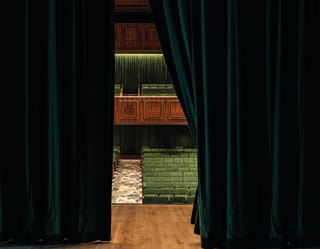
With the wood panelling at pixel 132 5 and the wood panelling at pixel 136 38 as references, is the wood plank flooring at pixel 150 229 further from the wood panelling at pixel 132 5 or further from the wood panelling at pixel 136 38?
the wood panelling at pixel 136 38

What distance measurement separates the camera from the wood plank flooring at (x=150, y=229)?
7.61 feet

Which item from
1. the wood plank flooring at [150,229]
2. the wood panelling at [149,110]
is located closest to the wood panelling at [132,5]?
the wood panelling at [149,110]

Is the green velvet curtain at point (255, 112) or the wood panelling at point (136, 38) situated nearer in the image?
the green velvet curtain at point (255, 112)

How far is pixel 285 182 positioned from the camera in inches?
92.4

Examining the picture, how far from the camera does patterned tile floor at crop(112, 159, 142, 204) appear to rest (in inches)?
201

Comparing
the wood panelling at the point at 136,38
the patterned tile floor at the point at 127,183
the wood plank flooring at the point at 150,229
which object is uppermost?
the wood panelling at the point at 136,38

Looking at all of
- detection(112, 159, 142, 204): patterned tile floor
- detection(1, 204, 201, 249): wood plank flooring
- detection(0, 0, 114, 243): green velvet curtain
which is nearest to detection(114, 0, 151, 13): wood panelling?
detection(112, 159, 142, 204): patterned tile floor

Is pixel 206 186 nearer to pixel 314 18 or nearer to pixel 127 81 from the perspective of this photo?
pixel 314 18

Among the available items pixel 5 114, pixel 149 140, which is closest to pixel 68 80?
pixel 5 114

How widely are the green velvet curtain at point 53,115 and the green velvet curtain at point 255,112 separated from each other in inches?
18.8

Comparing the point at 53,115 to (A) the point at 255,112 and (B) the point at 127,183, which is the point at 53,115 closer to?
(A) the point at 255,112

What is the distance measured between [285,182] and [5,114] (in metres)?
1.59

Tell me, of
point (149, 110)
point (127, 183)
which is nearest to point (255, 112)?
point (127, 183)

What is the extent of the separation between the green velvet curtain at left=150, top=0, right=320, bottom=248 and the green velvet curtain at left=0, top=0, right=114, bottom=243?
48cm
